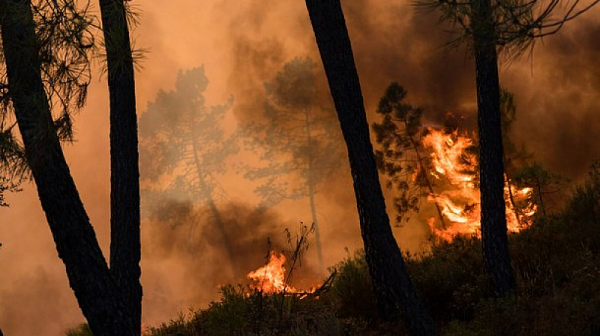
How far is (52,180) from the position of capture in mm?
5852

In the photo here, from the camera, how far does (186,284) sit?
33.6 metres

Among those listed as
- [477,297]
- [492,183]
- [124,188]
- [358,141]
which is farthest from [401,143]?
[124,188]

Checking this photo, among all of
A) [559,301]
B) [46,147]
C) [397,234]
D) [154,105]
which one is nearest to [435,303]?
[559,301]

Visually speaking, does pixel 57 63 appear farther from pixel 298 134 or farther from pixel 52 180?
pixel 298 134

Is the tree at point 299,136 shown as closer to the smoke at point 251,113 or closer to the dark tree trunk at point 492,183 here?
the smoke at point 251,113

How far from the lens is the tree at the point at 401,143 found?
21750mm

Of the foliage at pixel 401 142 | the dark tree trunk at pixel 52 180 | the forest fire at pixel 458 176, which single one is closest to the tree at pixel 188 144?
the foliage at pixel 401 142

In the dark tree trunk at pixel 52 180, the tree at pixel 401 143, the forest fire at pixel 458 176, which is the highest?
the tree at pixel 401 143

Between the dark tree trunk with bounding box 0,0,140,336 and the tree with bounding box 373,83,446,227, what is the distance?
1654 cm

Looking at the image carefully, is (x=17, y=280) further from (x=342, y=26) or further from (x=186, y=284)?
(x=342, y=26)

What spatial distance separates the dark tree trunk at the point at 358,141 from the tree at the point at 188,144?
83.5 ft

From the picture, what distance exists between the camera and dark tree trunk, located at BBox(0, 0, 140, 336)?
5824 mm

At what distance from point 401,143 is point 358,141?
1540 cm

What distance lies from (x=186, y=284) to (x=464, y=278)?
26.5m
